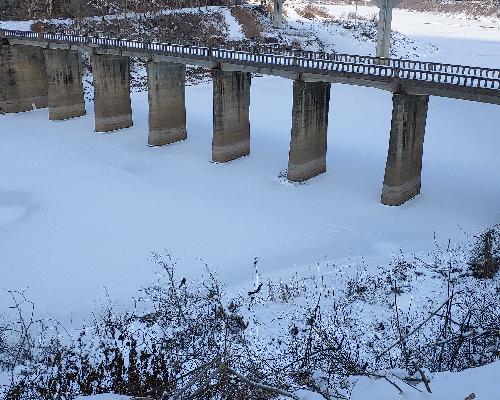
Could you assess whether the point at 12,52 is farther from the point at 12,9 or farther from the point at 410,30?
the point at 410,30

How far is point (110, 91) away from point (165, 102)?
21.0ft

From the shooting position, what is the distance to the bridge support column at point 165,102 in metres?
36.8

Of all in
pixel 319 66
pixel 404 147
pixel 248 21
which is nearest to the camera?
pixel 404 147

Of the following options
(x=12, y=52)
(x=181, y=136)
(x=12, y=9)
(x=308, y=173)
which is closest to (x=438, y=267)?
(x=308, y=173)

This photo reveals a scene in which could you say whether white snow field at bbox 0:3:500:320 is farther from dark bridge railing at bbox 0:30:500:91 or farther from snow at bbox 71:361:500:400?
snow at bbox 71:361:500:400

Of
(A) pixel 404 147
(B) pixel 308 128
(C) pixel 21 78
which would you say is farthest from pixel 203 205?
(C) pixel 21 78

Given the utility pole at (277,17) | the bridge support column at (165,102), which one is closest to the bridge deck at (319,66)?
the bridge support column at (165,102)

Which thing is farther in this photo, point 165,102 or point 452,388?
point 165,102

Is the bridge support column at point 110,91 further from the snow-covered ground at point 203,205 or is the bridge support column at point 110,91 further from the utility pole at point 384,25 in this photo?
the utility pole at point 384,25

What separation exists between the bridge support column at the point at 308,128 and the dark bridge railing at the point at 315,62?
1.43 meters

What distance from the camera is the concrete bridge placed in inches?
1020

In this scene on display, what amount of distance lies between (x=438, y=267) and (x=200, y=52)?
21432 millimetres

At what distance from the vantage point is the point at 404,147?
1038 inches

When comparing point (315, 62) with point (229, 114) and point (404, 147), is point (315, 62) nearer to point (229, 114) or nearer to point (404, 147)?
point (404, 147)
